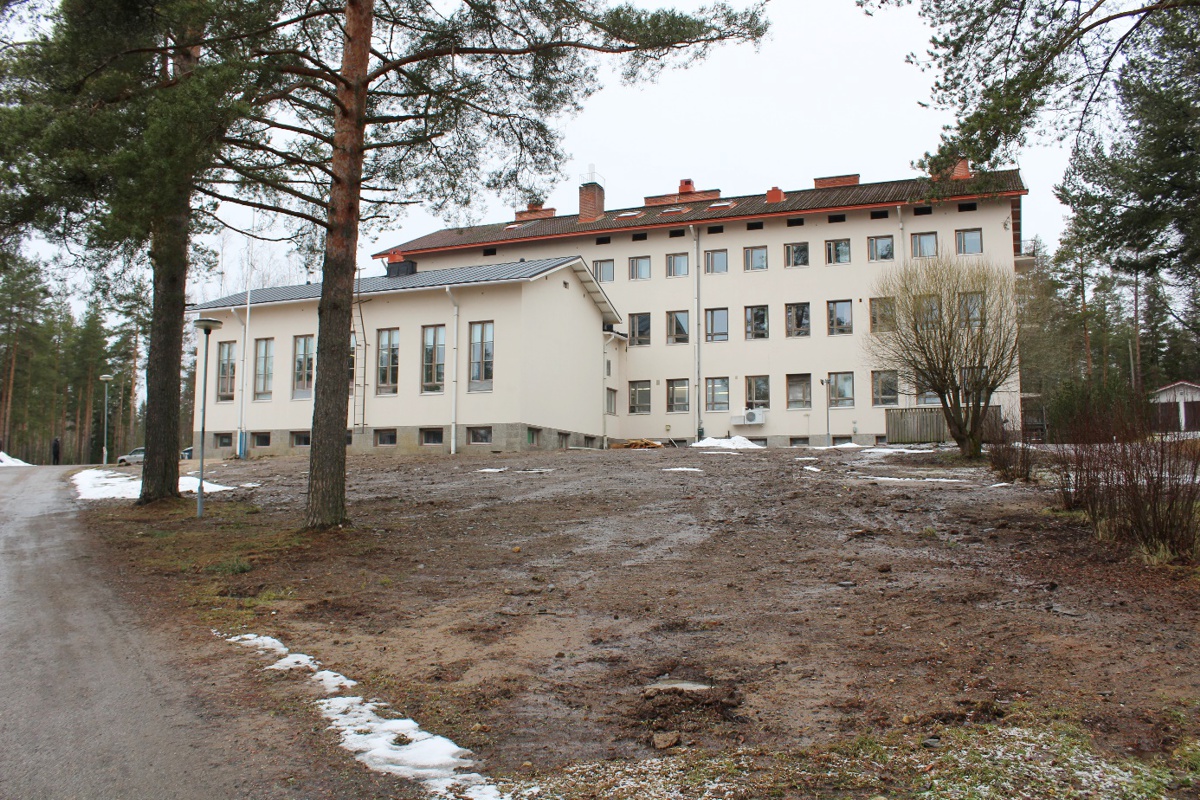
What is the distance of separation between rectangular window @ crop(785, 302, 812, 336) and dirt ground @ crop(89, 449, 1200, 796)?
24.8 m

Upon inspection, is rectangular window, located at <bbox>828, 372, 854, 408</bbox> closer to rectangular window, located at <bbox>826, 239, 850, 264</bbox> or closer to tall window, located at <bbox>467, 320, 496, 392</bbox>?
rectangular window, located at <bbox>826, 239, 850, 264</bbox>

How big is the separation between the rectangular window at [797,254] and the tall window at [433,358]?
17.3m

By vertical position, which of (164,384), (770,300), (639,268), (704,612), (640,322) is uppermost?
(639,268)

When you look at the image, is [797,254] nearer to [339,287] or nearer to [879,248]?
[879,248]

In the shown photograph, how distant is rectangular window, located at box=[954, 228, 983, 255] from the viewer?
116 feet

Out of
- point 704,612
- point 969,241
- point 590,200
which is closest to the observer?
point 704,612

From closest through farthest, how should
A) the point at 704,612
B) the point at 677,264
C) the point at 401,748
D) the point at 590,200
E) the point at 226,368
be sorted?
1. the point at 401,748
2. the point at 704,612
3. the point at 226,368
4. the point at 677,264
5. the point at 590,200

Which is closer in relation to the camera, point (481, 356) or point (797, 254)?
point (481, 356)

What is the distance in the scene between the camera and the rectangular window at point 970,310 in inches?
764

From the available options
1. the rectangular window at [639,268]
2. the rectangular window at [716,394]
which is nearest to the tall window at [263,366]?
the rectangular window at [639,268]

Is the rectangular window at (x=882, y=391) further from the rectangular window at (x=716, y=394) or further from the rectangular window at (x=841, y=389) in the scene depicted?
the rectangular window at (x=716, y=394)

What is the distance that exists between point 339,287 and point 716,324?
29.9m

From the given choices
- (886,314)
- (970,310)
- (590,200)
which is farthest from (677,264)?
(970,310)

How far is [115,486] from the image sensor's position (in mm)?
18297
